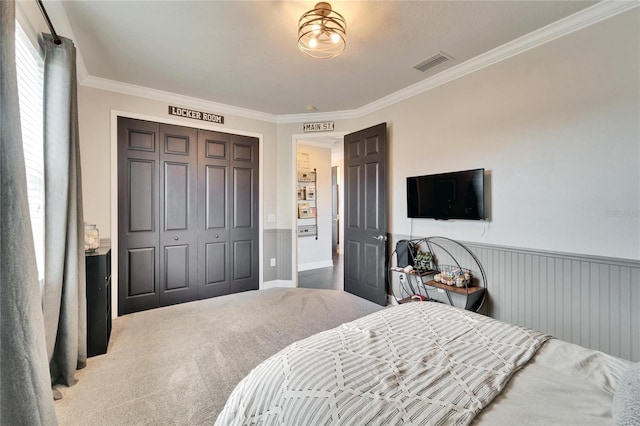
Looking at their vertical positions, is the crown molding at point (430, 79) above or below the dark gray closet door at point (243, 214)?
above

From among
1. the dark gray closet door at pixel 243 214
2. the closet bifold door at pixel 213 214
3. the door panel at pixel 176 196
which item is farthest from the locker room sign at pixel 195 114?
the door panel at pixel 176 196

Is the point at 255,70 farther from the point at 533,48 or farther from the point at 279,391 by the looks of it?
the point at 279,391

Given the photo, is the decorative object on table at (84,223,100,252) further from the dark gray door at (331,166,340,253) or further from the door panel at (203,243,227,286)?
the dark gray door at (331,166,340,253)

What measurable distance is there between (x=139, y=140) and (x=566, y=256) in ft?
14.8

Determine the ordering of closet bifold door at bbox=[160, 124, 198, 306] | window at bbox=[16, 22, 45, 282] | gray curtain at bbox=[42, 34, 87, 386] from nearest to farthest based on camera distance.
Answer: window at bbox=[16, 22, 45, 282], gray curtain at bbox=[42, 34, 87, 386], closet bifold door at bbox=[160, 124, 198, 306]

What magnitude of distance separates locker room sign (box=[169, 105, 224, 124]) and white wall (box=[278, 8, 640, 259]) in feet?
9.42

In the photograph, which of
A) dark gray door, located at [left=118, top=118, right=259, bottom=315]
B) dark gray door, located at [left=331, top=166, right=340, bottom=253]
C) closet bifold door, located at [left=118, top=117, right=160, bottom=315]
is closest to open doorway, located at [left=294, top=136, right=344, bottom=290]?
dark gray door, located at [left=331, top=166, right=340, bottom=253]

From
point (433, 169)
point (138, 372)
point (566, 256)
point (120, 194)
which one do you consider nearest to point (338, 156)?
point (433, 169)

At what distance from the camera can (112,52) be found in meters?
2.54

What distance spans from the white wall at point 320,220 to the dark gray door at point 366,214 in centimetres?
173

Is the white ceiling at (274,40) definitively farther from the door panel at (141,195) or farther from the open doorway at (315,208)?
the open doorway at (315,208)

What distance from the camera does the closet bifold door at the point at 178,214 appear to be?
348cm

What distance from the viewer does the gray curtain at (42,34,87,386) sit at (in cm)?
183

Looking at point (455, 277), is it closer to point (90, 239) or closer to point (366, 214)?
point (366, 214)
